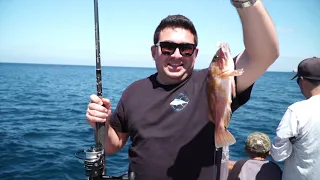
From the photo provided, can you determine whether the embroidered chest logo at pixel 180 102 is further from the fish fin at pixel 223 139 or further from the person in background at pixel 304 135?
the person in background at pixel 304 135

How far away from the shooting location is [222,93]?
7.54ft

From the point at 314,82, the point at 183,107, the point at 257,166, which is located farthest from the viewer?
the point at 257,166

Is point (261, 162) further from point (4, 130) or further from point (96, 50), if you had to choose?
point (4, 130)

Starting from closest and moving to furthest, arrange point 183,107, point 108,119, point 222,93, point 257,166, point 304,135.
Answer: point 222,93
point 183,107
point 108,119
point 304,135
point 257,166

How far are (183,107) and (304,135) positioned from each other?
1.82 m

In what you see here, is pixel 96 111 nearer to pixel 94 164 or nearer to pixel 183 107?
pixel 94 164

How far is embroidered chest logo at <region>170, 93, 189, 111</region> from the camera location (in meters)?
2.51

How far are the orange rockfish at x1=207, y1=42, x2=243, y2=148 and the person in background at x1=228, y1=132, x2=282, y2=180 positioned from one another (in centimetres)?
173

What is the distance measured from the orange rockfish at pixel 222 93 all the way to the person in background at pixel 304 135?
1392 millimetres

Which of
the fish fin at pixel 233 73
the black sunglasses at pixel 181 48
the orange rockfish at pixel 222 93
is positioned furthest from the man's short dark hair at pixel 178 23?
the fish fin at pixel 233 73

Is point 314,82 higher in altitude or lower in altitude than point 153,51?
lower

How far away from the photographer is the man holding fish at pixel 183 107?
2.30 meters

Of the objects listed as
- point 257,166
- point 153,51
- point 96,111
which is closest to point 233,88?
point 153,51

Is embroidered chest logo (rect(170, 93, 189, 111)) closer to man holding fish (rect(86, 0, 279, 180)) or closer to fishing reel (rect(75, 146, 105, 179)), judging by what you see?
man holding fish (rect(86, 0, 279, 180))
